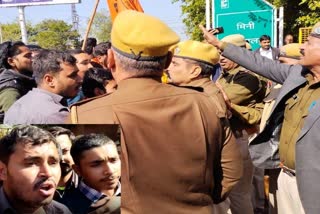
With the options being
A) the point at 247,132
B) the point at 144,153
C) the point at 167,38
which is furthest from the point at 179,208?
the point at 247,132

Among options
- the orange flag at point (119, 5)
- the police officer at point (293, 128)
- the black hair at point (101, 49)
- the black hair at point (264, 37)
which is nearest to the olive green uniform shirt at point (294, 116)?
the police officer at point (293, 128)

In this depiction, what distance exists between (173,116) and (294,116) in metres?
1.61

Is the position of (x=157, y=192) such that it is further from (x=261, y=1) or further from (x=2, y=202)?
(x=261, y=1)

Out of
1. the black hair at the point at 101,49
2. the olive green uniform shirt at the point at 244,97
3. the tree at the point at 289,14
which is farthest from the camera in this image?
the tree at the point at 289,14

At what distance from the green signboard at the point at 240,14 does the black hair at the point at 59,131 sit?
6444mm

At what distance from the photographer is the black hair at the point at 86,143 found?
116 centimetres

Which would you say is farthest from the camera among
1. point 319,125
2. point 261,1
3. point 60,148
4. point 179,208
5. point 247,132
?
point 261,1

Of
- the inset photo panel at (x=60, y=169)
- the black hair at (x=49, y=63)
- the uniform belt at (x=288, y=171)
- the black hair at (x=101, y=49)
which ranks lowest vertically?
the uniform belt at (x=288, y=171)

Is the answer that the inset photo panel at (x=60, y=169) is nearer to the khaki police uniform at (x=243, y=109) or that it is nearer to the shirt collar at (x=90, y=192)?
the shirt collar at (x=90, y=192)

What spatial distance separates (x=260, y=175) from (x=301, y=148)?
195 cm

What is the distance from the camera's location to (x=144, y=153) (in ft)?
4.67

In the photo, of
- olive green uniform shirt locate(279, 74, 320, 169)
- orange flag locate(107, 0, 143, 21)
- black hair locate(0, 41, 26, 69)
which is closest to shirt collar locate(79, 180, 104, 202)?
olive green uniform shirt locate(279, 74, 320, 169)

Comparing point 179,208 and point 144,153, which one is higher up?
point 144,153

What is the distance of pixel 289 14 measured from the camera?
49.6 ft
